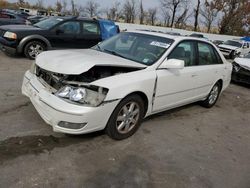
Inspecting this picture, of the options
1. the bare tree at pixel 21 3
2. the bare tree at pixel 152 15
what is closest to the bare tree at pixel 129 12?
the bare tree at pixel 152 15

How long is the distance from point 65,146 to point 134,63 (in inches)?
62.4

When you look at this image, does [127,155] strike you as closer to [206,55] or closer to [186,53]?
[186,53]

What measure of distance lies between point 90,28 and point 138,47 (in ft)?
20.1

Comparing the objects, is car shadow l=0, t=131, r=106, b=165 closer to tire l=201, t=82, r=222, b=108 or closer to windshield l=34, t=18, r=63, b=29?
tire l=201, t=82, r=222, b=108

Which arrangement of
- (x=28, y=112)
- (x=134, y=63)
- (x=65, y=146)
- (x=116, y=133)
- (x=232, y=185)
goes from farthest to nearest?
(x=28, y=112) → (x=134, y=63) → (x=116, y=133) → (x=65, y=146) → (x=232, y=185)

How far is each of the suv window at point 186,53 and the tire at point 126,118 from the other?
1059mm

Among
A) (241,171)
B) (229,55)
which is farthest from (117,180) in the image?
(229,55)

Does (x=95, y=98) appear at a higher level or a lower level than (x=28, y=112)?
higher

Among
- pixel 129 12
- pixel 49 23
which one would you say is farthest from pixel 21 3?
pixel 49 23

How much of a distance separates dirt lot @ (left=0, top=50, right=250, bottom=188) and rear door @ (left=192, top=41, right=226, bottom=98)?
717 millimetres

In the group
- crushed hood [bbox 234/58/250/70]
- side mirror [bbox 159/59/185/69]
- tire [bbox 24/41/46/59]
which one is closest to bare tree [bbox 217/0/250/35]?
crushed hood [bbox 234/58/250/70]

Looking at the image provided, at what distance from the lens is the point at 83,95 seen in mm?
3668

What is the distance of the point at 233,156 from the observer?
169 inches

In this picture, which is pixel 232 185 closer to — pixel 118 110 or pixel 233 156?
pixel 233 156
